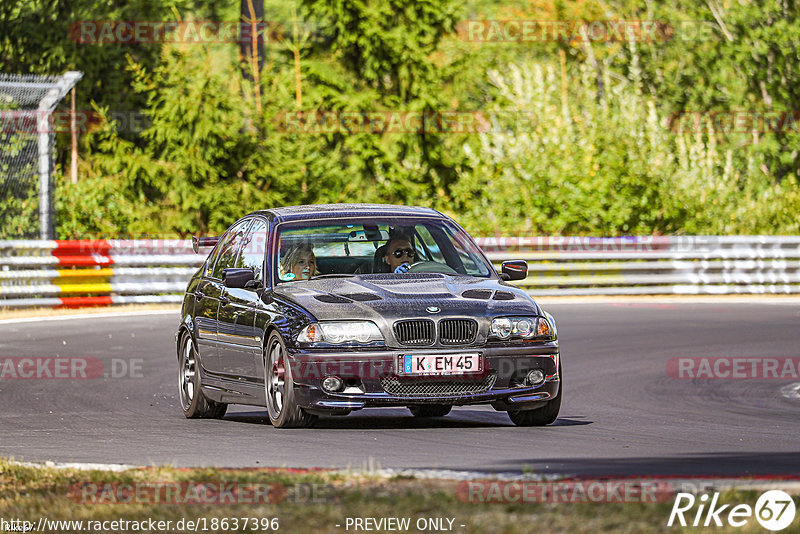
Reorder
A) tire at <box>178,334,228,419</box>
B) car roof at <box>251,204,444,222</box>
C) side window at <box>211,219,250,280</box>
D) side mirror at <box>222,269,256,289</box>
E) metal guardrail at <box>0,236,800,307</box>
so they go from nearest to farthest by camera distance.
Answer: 1. side mirror at <box>222,269,256,289</box>
2. car roof at <box>251,204,444,222</box>
3. tire at <box>178,334,228,419</box>
4. side window at <box>211,219,250,280</box>
5. metal guardrail at <box>0,236,800,307</box>

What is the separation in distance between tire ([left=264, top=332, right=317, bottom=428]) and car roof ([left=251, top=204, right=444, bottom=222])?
1284 millimetres

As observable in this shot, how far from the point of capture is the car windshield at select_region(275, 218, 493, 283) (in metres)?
11.7

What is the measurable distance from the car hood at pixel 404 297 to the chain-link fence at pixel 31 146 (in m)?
13.8

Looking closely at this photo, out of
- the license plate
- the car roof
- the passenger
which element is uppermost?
the car roof

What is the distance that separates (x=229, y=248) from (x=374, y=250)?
1.45 metres

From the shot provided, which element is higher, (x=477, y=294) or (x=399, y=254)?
(x=399, y=254)

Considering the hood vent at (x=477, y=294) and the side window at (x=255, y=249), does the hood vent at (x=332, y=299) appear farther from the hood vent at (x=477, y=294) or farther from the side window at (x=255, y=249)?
the side window at (x=255, y=249)

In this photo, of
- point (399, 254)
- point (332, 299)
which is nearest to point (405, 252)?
point (399, 254)

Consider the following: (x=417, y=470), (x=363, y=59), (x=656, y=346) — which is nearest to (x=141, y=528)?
(x=417, y=470)

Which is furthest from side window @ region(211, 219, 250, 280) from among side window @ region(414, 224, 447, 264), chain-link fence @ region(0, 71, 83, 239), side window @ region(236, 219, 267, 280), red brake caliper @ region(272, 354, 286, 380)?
chain-link fence @ region(0, 71, 83, 239)

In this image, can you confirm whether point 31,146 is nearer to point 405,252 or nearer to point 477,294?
point 405,252

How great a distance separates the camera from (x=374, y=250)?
11969mm

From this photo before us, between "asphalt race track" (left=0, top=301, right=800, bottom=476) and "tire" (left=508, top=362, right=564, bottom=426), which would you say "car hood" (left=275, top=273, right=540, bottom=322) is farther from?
"asphalt race track" (left=0, top=301, right=800, bottom=476)

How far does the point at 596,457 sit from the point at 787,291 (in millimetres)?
21328
